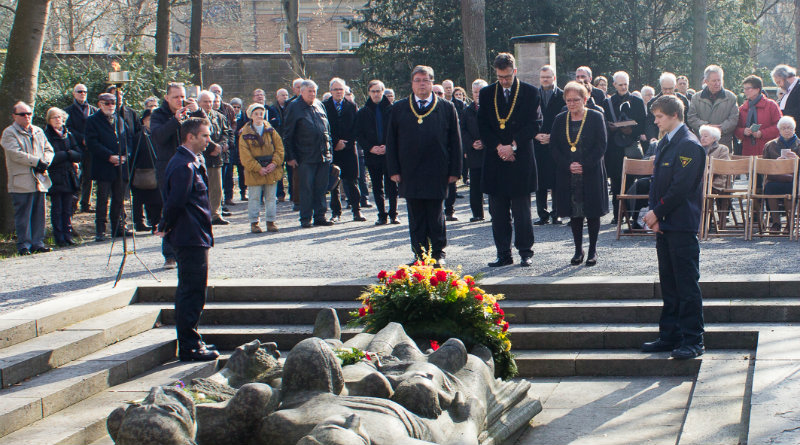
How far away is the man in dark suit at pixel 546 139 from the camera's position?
39.7ft

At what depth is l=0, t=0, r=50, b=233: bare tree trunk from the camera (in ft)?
43.8

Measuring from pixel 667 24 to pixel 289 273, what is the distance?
2030 cm

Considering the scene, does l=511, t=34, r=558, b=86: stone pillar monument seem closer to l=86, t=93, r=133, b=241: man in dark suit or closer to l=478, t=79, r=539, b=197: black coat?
l=86, t=93, r=133, b=241: man in dark suit

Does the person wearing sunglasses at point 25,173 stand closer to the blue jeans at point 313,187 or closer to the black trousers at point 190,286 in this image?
the blue jeans at point 313,187

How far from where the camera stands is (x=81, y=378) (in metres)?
6.88

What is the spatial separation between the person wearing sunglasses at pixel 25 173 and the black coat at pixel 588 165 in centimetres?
649

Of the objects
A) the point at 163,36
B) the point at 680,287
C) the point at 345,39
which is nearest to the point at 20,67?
the point at 163,36

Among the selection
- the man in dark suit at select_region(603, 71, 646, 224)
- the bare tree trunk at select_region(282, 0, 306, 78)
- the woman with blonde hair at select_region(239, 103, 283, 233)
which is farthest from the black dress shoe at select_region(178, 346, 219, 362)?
the bare tree trunk at select_region(282, 0, 306, 78)

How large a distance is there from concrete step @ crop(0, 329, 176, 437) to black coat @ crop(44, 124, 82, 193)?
16.2 feet

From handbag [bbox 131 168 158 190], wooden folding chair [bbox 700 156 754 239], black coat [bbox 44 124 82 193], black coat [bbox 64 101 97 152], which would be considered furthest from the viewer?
black coat [bbox 64 101 97 152]

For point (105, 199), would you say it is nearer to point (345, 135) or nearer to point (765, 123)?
point (345, 135)

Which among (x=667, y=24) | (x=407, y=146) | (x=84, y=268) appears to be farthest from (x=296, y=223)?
(x=667, y=24)

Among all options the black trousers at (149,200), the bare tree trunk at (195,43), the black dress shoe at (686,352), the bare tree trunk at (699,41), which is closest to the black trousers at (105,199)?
the black trousers at (149,200)

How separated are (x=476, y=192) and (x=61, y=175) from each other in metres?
5.50
